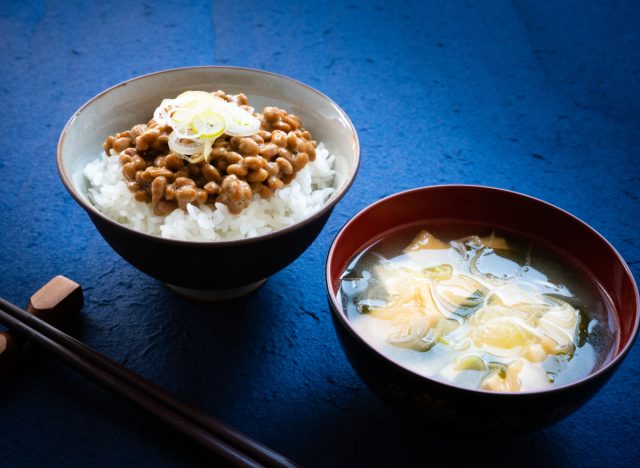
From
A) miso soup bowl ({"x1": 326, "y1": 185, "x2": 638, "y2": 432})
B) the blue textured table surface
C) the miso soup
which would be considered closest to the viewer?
miso soup bowl ({"x1": 326, "y1": 185, "x2": 638, "y2": 432})

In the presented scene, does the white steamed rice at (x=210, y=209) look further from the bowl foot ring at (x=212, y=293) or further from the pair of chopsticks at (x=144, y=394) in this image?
the pair of chopsticks at (x=144, y=394)

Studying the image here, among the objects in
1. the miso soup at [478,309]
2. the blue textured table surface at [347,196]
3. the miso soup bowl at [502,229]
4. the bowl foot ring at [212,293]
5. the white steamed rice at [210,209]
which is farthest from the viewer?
the bowl foot ring at [212,293]

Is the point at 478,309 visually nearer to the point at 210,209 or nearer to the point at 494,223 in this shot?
the point at 494,223

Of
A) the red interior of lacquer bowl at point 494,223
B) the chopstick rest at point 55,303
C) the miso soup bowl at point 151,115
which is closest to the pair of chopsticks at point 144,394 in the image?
the chopstick rest at point 55,303

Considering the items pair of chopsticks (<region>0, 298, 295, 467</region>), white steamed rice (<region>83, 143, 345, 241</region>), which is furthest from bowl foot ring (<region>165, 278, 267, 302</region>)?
pair of chopsticks (<region>0, 298, 295, 467</region>)

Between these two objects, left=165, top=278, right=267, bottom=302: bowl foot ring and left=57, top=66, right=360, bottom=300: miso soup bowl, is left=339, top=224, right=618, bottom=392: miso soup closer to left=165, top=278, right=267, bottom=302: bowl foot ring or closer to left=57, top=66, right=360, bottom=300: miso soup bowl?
left=57, top=66, right=360, bottom=300: miso soup bowl

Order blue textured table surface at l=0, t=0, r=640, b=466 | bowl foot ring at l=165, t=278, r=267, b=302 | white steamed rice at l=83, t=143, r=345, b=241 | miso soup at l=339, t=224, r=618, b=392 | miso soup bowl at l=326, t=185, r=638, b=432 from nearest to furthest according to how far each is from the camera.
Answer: miso soup bowl at l=326, t=185, r=638, b=432 < miso soup at l=339, t=224, r=618, b=392 < blue textured table surface at l=0, t=0, r=640, b=466 < white steamed rice at l=83, t=143, r=345, b=241 < bowl foot ring at l=165, t=278, r=267, b=302

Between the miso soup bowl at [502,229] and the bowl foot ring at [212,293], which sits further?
the bowl foot ring at [212,293]
